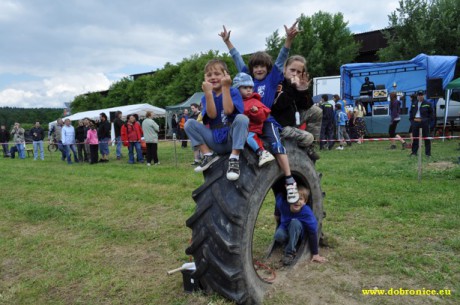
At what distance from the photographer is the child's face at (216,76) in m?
3.16

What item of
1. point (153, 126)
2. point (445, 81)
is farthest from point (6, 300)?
point (445, 81)

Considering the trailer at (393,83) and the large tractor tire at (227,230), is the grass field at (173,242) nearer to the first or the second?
the large tractor tire at (227,230)

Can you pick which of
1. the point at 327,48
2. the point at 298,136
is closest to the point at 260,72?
the point at 298,136

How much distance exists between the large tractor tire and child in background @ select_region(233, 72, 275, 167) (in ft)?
0.32

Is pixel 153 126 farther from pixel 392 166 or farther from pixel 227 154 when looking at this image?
pixel 227 154

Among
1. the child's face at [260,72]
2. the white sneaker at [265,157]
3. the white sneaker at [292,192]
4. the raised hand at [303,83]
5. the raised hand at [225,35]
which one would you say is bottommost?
the white sneaker at [292,192]

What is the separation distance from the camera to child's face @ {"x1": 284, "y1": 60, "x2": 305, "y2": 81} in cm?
357

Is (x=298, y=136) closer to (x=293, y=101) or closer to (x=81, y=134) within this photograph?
(x=293, y=101)

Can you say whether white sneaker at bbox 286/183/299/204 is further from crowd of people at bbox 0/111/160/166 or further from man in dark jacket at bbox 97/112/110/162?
man in dark jacket at bbox 97/112/110/162

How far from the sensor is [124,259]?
4.09 meters

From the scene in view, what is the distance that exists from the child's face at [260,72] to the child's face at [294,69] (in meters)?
0.25

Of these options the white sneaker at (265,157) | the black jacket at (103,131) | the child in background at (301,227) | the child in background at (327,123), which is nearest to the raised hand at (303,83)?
the white sneaker at (265,157)

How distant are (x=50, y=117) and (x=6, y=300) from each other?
75653mm

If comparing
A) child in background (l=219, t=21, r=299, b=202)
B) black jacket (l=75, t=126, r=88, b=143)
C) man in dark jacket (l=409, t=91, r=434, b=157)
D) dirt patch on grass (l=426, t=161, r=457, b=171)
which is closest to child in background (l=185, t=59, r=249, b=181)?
child in background (l=219, t=21, r=299, b=202)
